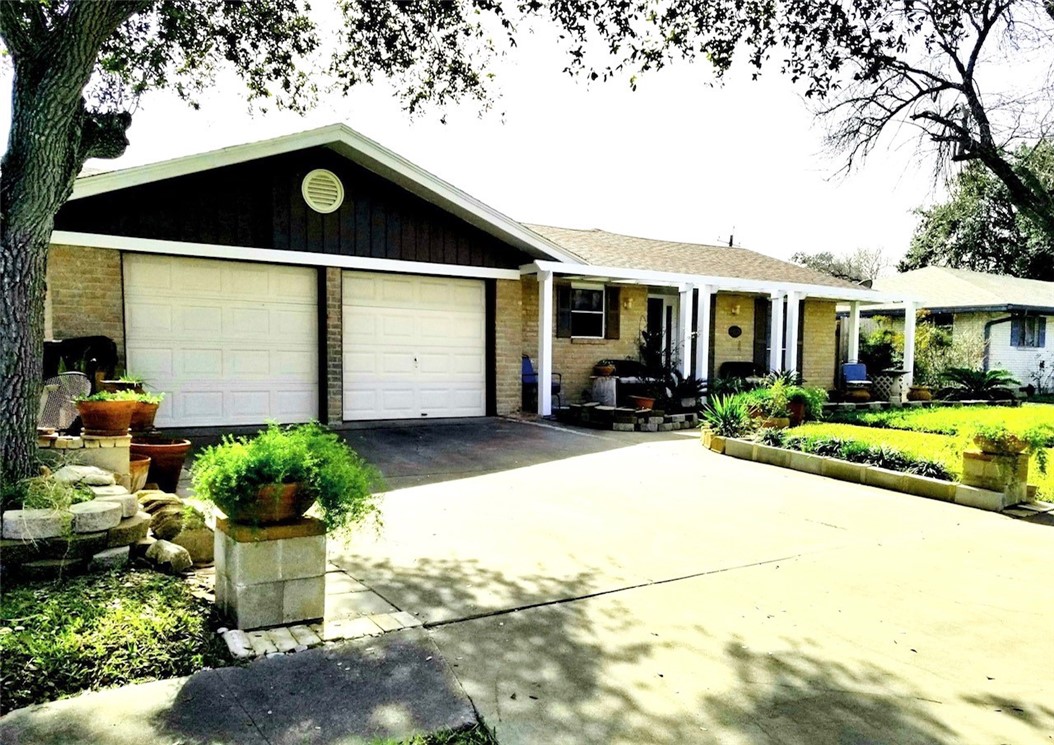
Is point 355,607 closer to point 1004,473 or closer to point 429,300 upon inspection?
point 1004,473

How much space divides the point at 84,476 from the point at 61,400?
5.33 feet

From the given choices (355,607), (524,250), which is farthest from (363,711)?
(524,250)

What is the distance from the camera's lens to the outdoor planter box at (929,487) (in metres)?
6.86

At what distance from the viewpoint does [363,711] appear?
2676 mm

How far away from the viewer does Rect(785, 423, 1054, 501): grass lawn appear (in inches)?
288

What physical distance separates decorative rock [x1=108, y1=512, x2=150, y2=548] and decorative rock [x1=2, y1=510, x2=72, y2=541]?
278mm

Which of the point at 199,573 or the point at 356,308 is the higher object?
the point at 356,308

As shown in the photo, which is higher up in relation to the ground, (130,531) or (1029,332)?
(1029,332)

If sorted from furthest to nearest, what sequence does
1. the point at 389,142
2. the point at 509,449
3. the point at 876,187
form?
the point at 389,142
the point at 509,449
the point at 876,187

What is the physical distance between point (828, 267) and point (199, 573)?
4798cm

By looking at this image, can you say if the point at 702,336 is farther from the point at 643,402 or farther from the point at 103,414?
the point at 103,414

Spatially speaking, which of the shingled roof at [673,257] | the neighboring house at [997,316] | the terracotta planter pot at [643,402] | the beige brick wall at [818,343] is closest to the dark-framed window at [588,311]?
the shingled roof at [673,257]

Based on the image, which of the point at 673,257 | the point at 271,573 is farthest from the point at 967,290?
the point at 271,573

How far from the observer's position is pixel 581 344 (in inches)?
563
